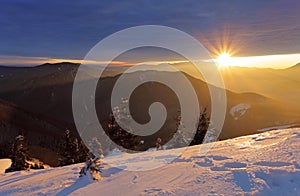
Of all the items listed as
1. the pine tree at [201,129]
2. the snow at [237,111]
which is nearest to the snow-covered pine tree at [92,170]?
the pine tree at [201,129]

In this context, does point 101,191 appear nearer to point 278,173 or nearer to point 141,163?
point 141,163

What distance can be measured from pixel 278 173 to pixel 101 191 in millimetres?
4168

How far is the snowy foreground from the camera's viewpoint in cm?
615

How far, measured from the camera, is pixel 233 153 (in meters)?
8.85

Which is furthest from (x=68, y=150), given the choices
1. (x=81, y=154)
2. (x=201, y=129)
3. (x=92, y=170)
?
(x=92, y=170)

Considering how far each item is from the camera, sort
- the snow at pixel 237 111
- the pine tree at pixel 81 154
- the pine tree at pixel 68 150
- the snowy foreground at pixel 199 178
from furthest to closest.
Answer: the snow at pixel 237 111, the pine tree at pixel 81 154, the pine tree at pixel 68 150, the snowy foreground at pixel 199 178

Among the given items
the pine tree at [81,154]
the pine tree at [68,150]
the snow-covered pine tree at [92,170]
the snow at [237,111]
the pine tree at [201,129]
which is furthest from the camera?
the snow at [237,111]

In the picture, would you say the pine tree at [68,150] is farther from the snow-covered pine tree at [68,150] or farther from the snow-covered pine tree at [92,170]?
the snow-covered pine tree at [92,170]

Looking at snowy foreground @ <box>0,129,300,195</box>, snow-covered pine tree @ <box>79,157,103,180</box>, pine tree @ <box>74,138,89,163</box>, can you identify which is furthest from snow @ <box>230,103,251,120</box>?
snow-covered pine tree @ <box>79,157,103,180</box>

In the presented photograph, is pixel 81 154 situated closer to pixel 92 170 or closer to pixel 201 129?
pixel 201 129

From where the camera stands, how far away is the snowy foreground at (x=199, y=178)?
20.2 feet

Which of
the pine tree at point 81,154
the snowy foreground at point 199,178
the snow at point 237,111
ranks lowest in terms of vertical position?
the snow at point 237,111

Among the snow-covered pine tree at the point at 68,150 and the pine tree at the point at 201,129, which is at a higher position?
the pine tree at the point at 201,129

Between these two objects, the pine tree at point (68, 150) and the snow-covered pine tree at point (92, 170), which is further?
the pine tree at point (68, 150)
